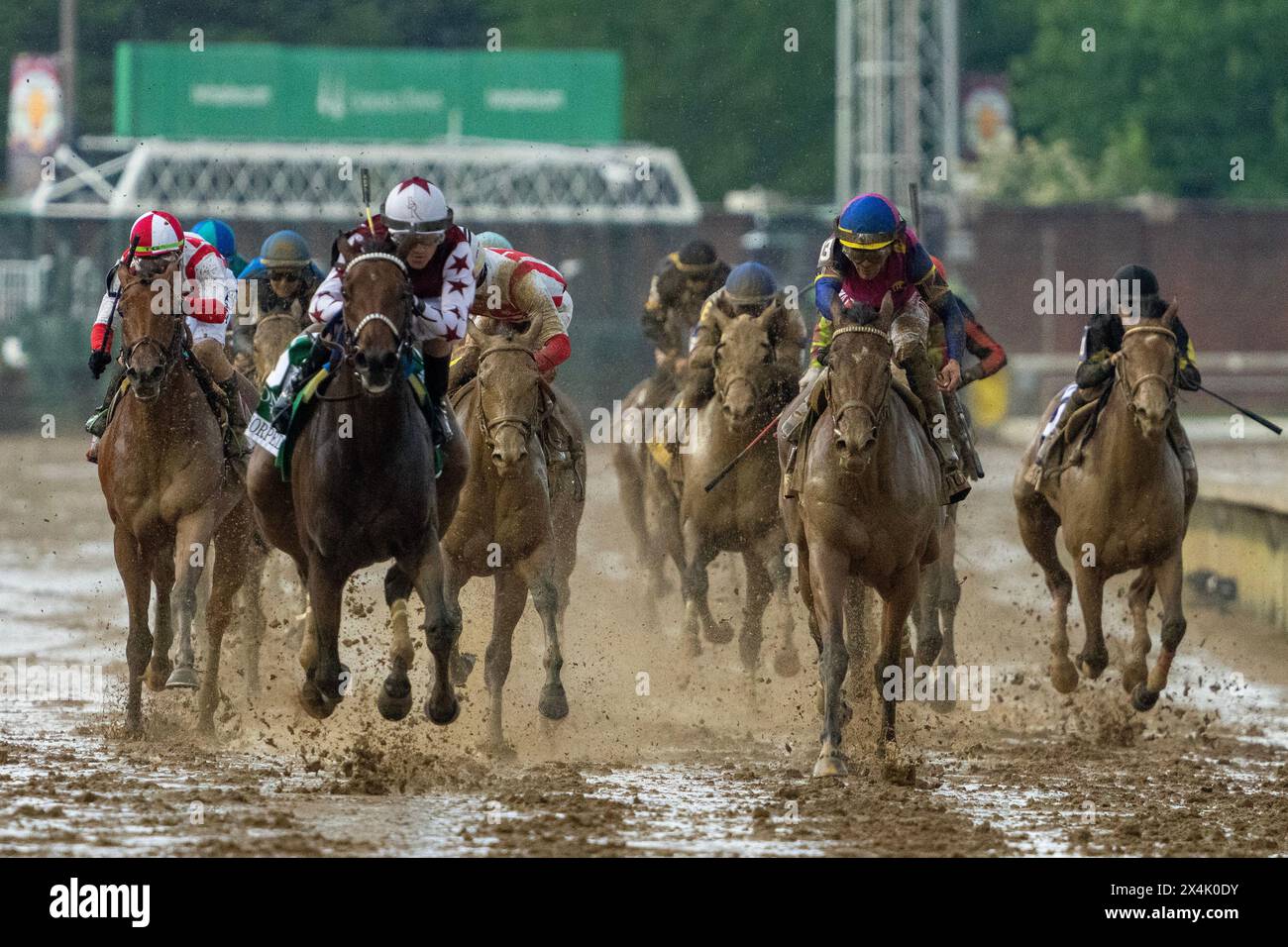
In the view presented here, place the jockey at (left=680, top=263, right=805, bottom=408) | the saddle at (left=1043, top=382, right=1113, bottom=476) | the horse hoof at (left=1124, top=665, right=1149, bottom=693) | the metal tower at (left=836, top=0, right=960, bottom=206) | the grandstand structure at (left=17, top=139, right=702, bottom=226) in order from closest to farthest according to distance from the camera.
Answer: the horse hoof at (left=1124, top=665, right=1149, bottom=693), the saddle at (left=1043, top=382, right=1113, bottom=476), the jockey at (left=680, top=263, right=805, bottom=408), the metal tower at (left=836, top=0, right=960, bottom=206), the grandstand structure at (left=17, top=139, right=702, bottom=226)

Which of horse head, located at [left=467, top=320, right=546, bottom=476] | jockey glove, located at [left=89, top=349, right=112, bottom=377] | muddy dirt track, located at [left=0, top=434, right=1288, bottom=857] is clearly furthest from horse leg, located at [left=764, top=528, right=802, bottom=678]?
jockey glove, located at [left=89, top=349, right=112, bottom=377]

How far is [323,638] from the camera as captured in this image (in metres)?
9.59

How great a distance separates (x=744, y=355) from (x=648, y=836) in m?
4.58

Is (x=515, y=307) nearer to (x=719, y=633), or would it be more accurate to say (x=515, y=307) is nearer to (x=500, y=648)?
(x=500, y=648)

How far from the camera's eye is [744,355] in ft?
42.6

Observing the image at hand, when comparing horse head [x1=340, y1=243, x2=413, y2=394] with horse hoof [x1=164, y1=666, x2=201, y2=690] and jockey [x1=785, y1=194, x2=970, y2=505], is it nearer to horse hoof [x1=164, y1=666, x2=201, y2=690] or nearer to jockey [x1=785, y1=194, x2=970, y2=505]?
jockey [x1=785, y1=194, x2=970, y2=505]

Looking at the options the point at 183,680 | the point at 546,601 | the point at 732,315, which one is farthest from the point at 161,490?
the point at 732,315

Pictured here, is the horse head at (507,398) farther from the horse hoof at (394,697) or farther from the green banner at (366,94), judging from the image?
the green banner at (366,94)

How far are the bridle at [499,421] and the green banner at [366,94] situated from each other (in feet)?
114

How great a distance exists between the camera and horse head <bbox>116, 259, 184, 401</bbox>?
417 inches

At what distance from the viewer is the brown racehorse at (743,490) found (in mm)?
12977

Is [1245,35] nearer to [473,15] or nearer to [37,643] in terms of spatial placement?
[473,15]

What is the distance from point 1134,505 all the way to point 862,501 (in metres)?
2.19

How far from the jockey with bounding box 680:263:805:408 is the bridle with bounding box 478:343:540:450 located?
2335 millimetres
